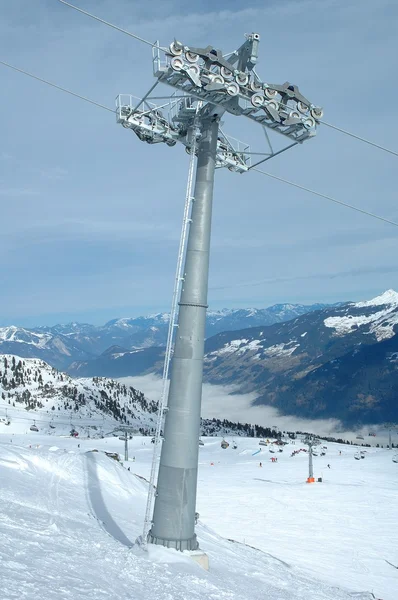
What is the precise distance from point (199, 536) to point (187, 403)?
15.0 m

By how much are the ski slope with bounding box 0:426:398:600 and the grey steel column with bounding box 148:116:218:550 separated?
1002 millimetres

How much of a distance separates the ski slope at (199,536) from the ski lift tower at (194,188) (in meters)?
1.86

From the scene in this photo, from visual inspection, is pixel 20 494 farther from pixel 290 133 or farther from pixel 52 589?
pixel 290 133

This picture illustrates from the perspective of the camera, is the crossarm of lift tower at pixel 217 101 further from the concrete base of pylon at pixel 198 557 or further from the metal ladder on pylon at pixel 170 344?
the concrete base of pylon at pixel 198 557

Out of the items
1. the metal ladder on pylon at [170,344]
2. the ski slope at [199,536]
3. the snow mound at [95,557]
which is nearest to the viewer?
the snow mound at [95,557]

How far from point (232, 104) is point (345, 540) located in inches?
1446

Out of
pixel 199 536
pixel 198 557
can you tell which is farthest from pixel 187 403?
pixel 199 536

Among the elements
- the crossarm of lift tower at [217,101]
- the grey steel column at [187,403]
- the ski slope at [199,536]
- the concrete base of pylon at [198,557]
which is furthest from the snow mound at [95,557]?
the crossarm of lift tower at [217,101]

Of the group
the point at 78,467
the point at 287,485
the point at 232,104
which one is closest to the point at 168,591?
the point at 232,104

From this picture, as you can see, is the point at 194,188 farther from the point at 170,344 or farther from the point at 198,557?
the point at 198,557

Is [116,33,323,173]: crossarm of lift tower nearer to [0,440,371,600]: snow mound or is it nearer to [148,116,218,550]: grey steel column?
[148,116,218,550]: grey steel column

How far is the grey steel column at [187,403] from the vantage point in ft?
57.2

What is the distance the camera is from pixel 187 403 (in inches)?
696

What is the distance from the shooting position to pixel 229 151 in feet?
69.4
